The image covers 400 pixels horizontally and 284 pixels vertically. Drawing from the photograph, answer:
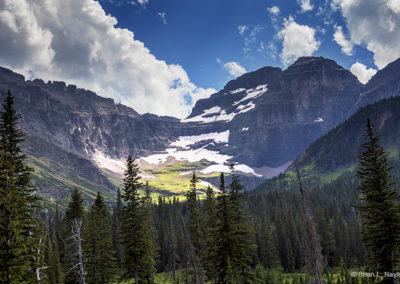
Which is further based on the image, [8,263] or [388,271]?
[388,271]

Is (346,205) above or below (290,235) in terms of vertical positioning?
above

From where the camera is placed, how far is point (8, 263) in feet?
59.7

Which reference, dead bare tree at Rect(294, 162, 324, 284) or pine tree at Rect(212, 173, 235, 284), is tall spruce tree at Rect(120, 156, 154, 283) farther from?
dead bare tree at Rect(294, 162, 324, 284)

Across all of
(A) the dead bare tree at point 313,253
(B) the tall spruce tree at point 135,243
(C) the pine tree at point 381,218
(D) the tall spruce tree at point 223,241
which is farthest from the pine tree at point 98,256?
(C) the pine tree at point 381,218

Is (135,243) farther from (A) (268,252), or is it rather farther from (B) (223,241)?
(A) (268,252)

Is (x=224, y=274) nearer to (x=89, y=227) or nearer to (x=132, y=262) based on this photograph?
(x=132, y=262)

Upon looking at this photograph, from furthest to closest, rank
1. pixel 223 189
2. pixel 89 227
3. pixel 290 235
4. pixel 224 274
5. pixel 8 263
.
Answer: pixel 290 235, pixel 89 227, pixel 223 189, pixel 224 274, pixel 8 263

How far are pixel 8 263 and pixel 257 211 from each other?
12397 cm

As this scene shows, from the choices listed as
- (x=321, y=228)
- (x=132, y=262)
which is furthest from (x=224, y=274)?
(x=321, y=228)

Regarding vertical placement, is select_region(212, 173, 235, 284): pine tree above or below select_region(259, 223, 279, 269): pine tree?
above

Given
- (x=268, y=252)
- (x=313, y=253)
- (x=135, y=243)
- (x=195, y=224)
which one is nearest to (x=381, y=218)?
(x=313, y=253)

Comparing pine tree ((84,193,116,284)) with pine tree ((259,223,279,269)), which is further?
pine tree ((259,223,279,269))

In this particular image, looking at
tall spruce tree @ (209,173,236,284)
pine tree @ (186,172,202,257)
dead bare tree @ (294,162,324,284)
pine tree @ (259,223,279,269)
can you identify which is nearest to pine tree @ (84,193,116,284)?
pine tree @ (186,172,202,257)

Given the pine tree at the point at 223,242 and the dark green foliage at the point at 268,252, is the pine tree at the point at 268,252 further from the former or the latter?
the pine tree at the point at 223,242
